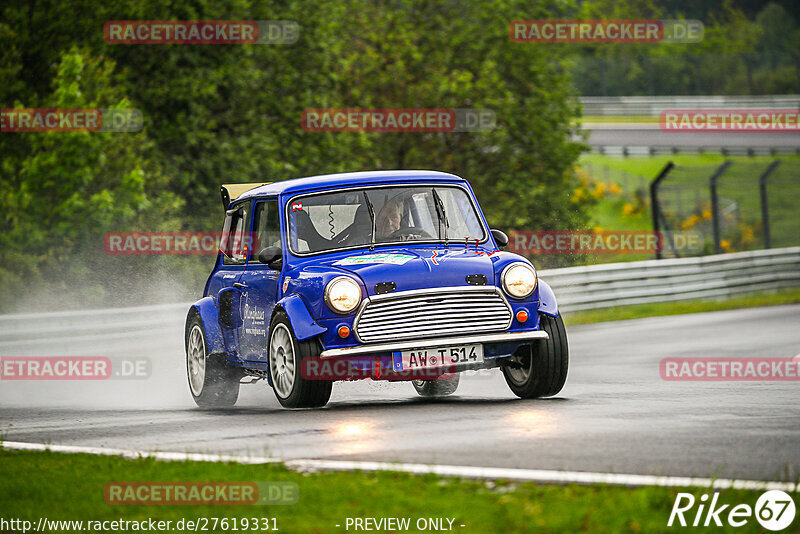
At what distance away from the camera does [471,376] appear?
46.3ft

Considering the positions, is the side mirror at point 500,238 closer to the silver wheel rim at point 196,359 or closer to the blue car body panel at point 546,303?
the blue car body panel at point 546,303

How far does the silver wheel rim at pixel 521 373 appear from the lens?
1049 cm

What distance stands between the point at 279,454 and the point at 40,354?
8.76m

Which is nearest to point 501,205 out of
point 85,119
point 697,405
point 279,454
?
point 85,119

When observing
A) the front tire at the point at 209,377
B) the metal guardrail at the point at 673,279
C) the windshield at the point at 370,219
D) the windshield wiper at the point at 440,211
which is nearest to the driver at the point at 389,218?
the windshield at the point at 370,219

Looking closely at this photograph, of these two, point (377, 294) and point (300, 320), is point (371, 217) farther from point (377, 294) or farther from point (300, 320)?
point (300, 320)

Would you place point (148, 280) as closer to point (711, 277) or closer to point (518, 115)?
point (711, 277)

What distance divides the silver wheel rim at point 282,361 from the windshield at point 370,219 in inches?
33.7

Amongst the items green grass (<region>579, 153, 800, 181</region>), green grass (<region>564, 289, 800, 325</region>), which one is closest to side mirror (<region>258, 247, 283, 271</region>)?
green grass (<region>564, 289, 800, 325</region>)

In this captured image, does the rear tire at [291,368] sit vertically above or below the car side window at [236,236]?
below

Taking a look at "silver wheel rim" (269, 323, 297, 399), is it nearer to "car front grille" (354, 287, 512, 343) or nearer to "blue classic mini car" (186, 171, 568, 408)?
"blue classic mini car" (186, 171, 568, 408)

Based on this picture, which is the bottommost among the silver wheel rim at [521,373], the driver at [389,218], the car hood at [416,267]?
the silver wheel rim at [521,373]

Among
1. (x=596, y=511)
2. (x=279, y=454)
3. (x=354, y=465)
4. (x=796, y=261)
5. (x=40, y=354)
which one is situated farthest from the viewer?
(x=796, y=261)

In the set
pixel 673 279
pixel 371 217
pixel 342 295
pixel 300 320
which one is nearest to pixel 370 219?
pixel 371 217
